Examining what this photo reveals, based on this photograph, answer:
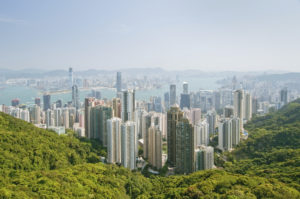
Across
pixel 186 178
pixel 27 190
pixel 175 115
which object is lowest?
pixel 186 178

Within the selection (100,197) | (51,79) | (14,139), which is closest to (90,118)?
(14,139)

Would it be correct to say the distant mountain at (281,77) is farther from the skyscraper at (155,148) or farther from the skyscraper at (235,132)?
the skyscraper at (155,148)

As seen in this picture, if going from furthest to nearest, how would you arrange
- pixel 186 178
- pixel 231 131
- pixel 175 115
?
1. pixel 231 131
2. pixel 175 115
3. pixel 186 178

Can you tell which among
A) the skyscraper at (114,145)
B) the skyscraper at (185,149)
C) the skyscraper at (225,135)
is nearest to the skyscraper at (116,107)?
the skyscraper at (114,145)

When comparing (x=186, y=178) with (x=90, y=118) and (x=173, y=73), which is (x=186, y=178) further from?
(x=173, y=73)

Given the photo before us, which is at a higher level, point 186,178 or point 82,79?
point 82,79

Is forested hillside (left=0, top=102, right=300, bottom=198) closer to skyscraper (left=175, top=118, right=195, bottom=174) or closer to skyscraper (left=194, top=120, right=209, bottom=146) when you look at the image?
skyscraper (left=175, top=118, right=195, bottom=174)

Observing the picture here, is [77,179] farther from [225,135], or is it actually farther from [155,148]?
[225,135]

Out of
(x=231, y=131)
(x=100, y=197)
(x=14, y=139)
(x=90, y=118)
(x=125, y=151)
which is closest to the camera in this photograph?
(x=100, y=197)
